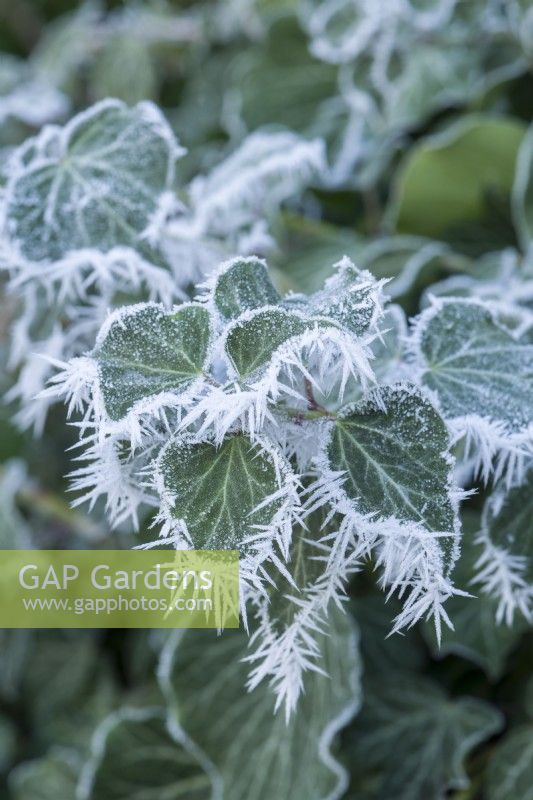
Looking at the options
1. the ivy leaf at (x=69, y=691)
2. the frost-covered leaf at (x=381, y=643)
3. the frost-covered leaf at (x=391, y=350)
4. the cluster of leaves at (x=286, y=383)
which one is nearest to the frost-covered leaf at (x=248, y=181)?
the cluster of leaves at (x=286, y=383)

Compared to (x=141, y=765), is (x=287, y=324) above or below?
above

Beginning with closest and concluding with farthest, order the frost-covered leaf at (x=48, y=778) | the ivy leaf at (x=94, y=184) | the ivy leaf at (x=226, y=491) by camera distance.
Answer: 1. the ivy leaf at (x=226, y=491)
2. the ivy leaf at (x=94, y=184)
3. the frost-covered leaf at (x=48, y=778)

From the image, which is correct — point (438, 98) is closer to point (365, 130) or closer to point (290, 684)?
point (365, 130)

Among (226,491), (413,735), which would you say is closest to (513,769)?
(413,735)

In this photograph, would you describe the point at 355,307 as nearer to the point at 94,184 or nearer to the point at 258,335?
the point at 258,335

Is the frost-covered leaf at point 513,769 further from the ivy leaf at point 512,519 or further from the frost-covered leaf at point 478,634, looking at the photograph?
the ivy leaf at point 512,519
